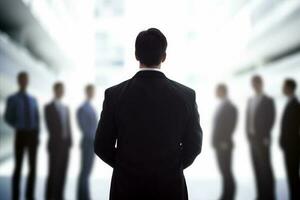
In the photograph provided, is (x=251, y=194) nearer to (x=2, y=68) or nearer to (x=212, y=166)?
(x=212, y=166)

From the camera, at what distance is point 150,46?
1.38 m

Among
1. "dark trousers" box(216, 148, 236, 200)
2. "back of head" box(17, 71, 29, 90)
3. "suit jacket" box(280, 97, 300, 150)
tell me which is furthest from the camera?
"dark trousers" box(216, 148, 236, 200)

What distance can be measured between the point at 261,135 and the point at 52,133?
7.60ft

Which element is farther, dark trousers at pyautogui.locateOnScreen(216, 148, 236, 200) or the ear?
dark trousers at pyautogui.locateOnScreen(216, 148, 236, 200)

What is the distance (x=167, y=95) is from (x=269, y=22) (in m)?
9.74

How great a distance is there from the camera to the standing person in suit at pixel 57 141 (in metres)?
3.97

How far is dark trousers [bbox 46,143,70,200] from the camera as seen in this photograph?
4066 mm

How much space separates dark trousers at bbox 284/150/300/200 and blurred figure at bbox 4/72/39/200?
275 centimetres

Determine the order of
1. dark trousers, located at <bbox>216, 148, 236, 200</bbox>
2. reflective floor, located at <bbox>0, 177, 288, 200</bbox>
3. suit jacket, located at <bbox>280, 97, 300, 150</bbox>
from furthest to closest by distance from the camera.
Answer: reflective floor, located at <bbox>0, 177, 288, 200</bbox> < dark trousers, located at <bbox>216, 148, 236, 200</bbox> < suit jacket, located at <bbox>280, 97, 300, 150</bbox>

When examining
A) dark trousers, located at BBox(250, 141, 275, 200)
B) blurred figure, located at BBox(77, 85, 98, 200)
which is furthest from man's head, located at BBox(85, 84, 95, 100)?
dark trousers, located at BBox(250, 141, 275, 200)

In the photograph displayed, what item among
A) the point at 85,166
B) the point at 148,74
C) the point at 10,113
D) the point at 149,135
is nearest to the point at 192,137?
the point at 149,135

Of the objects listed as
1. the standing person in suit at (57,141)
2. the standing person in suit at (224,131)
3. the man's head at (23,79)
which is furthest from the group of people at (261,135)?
the man's head at (23,79)

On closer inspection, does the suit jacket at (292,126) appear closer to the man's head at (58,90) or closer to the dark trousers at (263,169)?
the dark trousers at (263,169)

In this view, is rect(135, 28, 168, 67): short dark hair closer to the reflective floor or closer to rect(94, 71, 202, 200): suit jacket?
rect(94, 71, 202, 200): suit jacket
